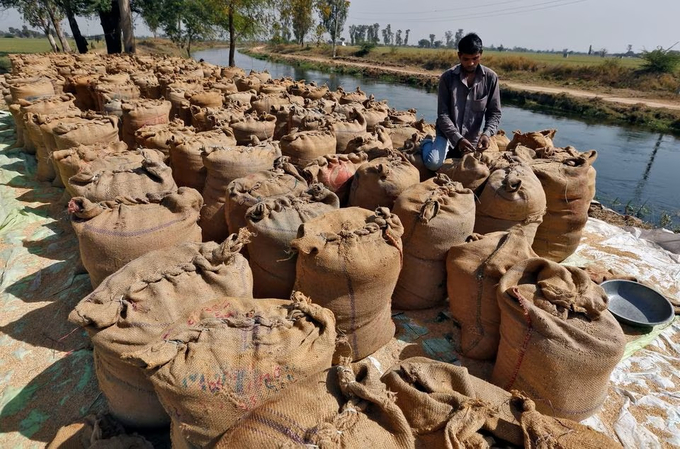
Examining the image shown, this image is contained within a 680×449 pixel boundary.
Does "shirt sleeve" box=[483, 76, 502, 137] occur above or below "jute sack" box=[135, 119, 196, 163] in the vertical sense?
above

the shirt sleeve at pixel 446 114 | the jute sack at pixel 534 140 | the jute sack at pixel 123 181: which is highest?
the shirt sleeve at pixel 446 114

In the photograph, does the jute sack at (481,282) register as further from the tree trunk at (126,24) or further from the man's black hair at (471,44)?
the tree trunk at (126,24)

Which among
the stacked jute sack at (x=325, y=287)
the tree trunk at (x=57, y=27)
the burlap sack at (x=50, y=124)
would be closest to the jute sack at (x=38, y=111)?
the burlap sack at (x=50, y=124)

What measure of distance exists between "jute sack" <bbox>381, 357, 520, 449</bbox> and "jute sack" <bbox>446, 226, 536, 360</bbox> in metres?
0.75

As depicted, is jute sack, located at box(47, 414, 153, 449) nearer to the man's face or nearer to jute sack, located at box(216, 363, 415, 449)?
jute sack, located at box(216, 363, 415, 449)

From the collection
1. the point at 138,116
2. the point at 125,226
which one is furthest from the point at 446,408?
the point at 138,116

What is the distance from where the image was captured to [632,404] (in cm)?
216

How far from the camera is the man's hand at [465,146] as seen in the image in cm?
340

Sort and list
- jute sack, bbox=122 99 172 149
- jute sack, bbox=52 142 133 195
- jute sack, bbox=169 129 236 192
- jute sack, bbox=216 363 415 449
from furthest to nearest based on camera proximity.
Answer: jute sack, bbox=122 99 172 149 < jute sack, bbox=169 129 236 192 < jute sack, bbox=52 142 133 195 < jute sack, bbox=216 363 415 449

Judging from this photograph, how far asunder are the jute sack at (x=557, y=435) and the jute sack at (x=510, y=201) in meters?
1.67

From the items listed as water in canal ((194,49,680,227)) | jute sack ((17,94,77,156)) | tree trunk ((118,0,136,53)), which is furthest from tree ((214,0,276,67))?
jute sack ((17,94,77,156))

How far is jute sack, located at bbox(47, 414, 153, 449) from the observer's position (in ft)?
5.16

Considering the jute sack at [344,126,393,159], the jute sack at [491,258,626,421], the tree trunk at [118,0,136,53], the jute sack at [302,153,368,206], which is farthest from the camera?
the tree trunk at [118,0,136,53]

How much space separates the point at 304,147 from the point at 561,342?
101 inches
